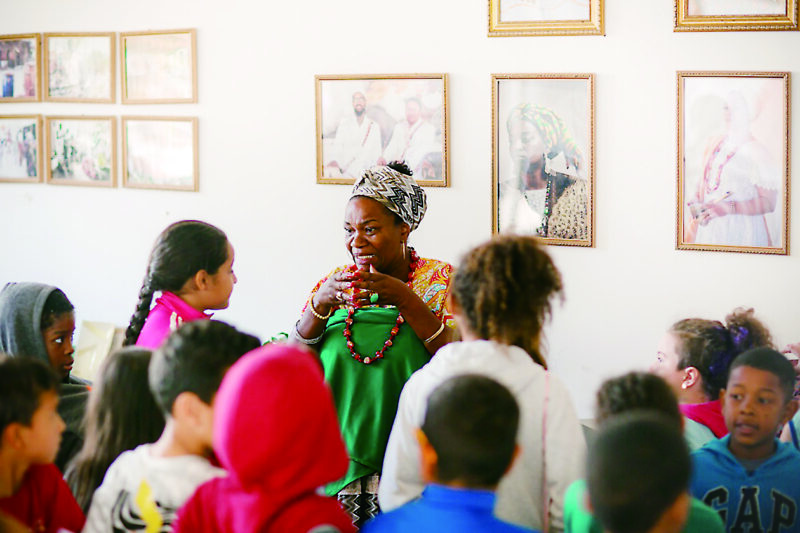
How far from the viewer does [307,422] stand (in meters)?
1.61

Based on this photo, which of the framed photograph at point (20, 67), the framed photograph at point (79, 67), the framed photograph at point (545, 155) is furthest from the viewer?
the framed photograph at point (20, 67)

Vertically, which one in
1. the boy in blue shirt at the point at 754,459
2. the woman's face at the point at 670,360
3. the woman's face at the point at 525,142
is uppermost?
the woman's face at the point at 525,142

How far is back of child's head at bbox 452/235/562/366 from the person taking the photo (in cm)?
211

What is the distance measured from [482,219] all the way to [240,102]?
1461mm

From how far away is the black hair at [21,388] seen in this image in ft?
6.09

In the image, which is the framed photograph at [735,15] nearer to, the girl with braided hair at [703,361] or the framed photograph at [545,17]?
the framed photograph at [545,17]

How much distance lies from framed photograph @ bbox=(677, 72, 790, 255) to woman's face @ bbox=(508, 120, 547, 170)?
2.04ft

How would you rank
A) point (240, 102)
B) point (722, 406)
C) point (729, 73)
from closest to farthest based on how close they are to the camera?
point (722, 406) < point (729, 73) < point (240, 102)

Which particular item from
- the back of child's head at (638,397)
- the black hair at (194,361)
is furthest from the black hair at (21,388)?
the back of child's head at (638,397)

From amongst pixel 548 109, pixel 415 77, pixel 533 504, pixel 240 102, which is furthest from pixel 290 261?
pixel 533 504

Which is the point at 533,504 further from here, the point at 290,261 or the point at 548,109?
the point at 290,261

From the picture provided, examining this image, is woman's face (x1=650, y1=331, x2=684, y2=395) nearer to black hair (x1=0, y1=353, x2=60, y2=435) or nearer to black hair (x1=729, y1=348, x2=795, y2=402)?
black hair (x1=729, y1=348, x2=795, y2=402)

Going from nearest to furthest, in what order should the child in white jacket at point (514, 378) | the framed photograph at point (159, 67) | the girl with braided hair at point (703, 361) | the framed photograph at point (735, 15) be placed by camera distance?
the child in white jacket at point (514, 378) → the girl with braided hair at point (703, 361) → the framed photograph at point (735, 15) → the framed photograph at point (159, 67)

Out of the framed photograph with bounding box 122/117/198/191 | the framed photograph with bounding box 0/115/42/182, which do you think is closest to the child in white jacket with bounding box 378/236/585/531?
the framed photograph with bounding box 122/117/198/191
